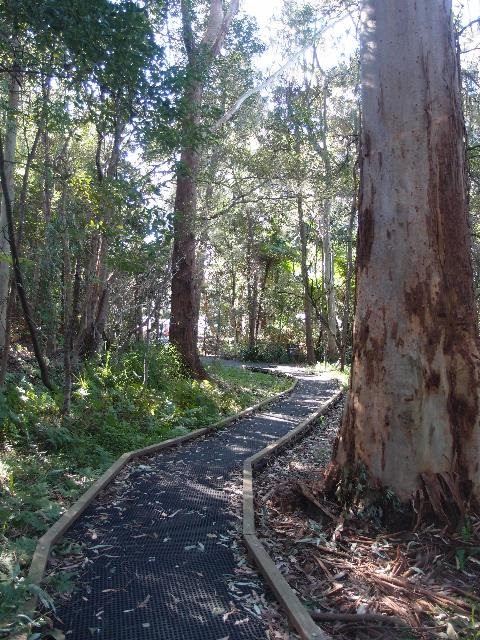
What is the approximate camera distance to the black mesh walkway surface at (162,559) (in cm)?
307

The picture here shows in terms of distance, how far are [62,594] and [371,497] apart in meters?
2.41

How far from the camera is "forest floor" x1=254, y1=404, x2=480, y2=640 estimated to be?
3111mm

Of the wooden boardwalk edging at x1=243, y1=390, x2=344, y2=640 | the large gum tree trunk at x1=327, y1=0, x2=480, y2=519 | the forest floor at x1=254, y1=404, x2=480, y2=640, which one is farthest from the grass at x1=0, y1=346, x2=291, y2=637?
the large gum tree trunk at x1=327, y1=0, x2=480, y2=519

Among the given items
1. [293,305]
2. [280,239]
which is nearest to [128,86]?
[280,239]

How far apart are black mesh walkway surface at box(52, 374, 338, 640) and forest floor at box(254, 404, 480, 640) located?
42cm

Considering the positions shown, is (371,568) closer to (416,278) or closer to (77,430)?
(416,278)

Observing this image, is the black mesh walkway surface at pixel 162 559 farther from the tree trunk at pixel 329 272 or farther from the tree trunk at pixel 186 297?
the tree trunk at pixel 329 272

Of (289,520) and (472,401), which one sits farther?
(289,520)

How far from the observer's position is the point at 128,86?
18.6 ft

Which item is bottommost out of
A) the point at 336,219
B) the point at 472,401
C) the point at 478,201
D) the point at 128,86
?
the point at 472,401

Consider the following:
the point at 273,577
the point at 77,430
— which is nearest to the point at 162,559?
the point at 273,577

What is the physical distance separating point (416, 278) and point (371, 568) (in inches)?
85.9

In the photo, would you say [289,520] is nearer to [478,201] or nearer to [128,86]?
[128,86]

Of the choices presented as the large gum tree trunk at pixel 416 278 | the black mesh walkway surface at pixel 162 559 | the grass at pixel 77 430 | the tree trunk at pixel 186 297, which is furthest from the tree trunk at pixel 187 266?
the large gum tree trunk at pixel 416 278
